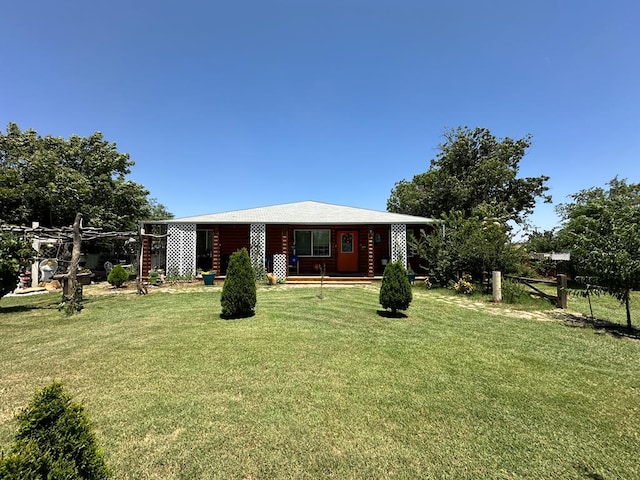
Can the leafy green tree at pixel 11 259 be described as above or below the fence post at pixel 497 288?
above

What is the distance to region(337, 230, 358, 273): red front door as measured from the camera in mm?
14891

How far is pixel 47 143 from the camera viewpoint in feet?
65.8

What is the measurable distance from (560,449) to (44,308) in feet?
35.5

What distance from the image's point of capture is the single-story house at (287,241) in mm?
13406

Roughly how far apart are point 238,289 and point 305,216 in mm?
8304

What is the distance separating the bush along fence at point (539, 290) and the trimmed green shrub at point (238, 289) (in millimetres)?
7151

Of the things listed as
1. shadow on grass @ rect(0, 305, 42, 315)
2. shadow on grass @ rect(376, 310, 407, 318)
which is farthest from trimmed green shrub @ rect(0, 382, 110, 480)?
shadow on grass @ rect(0, 305, 42, 315)

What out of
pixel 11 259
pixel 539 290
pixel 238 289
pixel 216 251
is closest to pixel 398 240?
pixel 539 290

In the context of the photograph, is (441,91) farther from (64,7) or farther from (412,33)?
(64,7)

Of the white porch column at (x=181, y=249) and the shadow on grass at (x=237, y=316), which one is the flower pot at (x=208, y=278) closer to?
the white porch column at (x=181, y=249)

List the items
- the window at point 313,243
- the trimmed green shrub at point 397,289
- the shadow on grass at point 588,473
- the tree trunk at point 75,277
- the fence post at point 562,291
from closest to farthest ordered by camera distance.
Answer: the shadow on grass at point 588,473 → the trimmed green shrub at point 397,289 → the tree trunk at point 75,277 → the fence post at point 562,291 → the window at point 313,243

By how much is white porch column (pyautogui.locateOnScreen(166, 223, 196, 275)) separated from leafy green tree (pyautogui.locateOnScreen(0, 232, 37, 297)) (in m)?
5.98

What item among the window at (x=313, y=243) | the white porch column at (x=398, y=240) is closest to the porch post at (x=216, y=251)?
the window at (x=313, y=243)

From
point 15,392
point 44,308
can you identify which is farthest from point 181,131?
point 15,392
